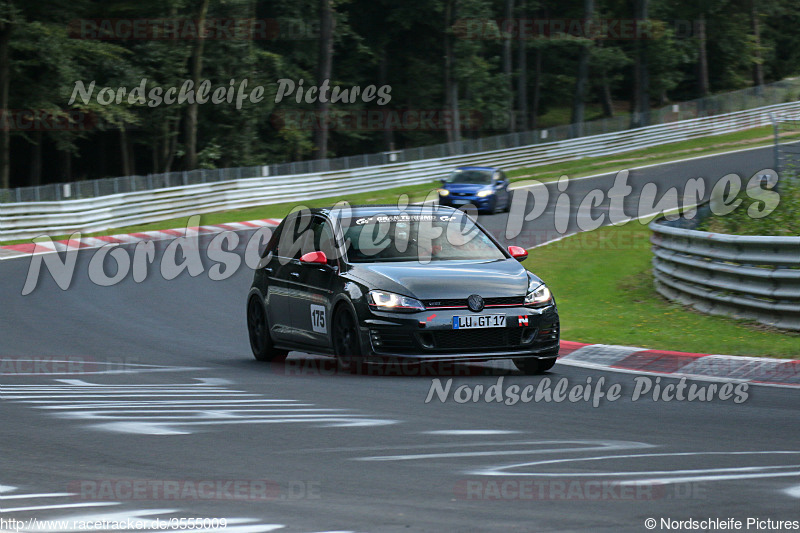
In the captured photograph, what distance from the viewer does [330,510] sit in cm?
545

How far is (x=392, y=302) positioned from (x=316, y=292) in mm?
1292

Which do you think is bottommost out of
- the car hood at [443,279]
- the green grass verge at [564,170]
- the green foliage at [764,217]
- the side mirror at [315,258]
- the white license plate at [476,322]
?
the green grass verge at [564,170]

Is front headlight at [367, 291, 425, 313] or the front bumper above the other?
front headlight at [367, 291, 425, 313]

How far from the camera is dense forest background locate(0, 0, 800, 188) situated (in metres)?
46.8

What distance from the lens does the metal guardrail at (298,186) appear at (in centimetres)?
3231

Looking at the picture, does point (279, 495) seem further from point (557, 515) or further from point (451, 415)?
point (451, 415)

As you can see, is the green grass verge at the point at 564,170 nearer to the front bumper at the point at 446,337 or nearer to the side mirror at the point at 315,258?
the side mirror at the point at 315,258

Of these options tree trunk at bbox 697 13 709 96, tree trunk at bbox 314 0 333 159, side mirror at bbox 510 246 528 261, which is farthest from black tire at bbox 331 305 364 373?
tree trunk at bbox 697 13 709 96

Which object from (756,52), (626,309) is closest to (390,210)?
(626,309)

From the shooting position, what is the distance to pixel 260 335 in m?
12.8

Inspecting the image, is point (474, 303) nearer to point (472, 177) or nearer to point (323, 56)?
point (472, 177)

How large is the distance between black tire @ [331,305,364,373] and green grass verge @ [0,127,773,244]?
23.4 metres

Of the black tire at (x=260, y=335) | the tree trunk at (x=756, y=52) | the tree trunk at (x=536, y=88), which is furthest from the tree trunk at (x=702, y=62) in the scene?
the black tire at (x=260, y=335)

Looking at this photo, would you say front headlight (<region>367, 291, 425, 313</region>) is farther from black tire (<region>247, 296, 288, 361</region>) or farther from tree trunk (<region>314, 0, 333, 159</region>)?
tree trunk (<region>314, 0, 333, 159</region>)
